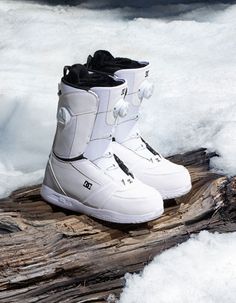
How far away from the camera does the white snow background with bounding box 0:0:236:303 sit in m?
1.53

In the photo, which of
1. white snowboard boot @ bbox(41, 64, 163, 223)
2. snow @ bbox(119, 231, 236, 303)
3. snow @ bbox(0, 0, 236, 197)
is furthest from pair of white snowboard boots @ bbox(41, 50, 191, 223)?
snow @ bbox(0, 0, 236, 197)

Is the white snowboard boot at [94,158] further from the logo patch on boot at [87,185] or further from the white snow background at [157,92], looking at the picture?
the white snow background at [157,92]

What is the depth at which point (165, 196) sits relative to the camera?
169 centimetres

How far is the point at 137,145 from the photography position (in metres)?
1.71

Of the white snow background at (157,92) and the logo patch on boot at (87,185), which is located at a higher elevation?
the logo patch on boot at (87,185)

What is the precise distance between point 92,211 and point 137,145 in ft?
0.68

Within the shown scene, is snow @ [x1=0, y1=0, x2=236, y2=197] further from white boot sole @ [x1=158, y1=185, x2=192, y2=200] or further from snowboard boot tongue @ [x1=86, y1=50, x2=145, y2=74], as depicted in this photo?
snowboard boot tongue @ [x1=86, y1=50, x2=145, y2=74]

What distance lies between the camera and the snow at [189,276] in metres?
1.46

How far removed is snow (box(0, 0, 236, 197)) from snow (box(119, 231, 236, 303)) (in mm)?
317

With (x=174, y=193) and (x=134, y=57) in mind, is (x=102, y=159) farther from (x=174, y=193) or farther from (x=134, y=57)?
(x=134, y=57)

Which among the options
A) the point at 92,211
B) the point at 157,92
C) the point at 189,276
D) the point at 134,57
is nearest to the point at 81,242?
the point at 92,211

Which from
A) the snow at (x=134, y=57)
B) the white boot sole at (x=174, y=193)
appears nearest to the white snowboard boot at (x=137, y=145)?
the white boot sole at (x=174, y=193)

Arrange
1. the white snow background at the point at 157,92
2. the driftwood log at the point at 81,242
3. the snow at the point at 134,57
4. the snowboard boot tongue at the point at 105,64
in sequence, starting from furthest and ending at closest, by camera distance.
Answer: the snow at the point at 134,57 → the snowboard boot tongue at the point at 105,64 → the white snow background at the point at 157,92 → the driftwood log at the point at 81,242

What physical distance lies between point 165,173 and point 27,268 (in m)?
0.42
